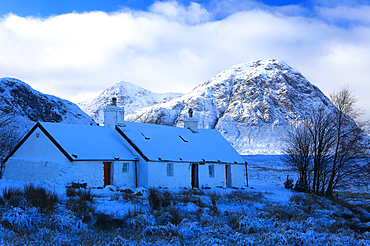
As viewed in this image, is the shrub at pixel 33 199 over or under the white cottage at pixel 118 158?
under

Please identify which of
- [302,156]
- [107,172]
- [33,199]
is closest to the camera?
[33,199]

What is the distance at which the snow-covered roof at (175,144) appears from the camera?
2869 centimetres

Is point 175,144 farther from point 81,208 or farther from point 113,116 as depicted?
point 81,208

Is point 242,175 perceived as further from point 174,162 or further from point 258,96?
point 258,96

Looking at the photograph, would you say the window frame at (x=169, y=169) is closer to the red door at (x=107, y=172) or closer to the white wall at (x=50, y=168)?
the white wall at (x=50, y=168)

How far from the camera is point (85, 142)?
26.1m

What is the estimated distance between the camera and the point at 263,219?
16578mm

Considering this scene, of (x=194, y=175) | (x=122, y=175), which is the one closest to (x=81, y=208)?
(x=122, y=175)

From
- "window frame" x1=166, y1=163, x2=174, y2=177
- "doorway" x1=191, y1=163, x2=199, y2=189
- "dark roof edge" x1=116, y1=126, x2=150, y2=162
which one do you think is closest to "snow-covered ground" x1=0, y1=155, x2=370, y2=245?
"dark roof edge" x1=116, y1=126, x2=150, y2=162

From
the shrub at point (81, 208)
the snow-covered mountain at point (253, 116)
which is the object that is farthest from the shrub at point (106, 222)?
the snow-covered mountain at point (253, 116)

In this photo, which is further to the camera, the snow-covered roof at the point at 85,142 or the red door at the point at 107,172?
the red door at the point at 107,172

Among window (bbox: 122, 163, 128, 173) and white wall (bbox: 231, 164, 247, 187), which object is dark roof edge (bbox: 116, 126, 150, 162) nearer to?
window (bbox: 122, 163, 128, 173)

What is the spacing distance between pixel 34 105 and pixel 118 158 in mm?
72045

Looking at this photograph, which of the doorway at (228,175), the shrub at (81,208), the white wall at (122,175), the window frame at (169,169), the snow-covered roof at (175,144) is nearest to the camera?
the shrub at (81,208)
